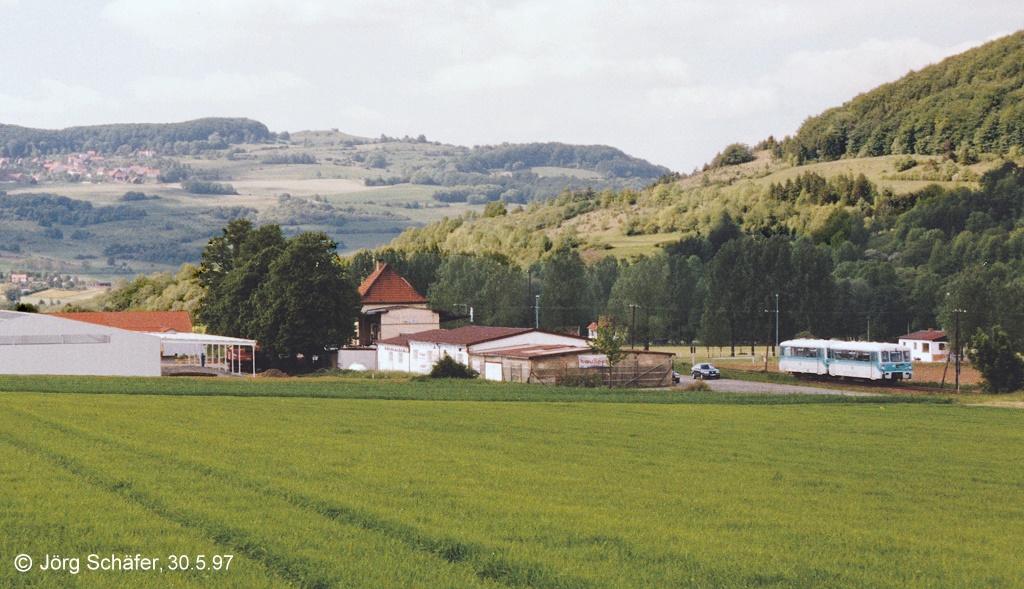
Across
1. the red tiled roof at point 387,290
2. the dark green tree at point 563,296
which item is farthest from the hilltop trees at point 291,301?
the dark green tree at point 563,296

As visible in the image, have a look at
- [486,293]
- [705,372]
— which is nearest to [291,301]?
[705,372]

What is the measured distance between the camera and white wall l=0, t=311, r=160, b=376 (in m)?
71.1

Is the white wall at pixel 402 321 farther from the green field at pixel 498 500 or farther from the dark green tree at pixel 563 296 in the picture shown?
the green field at pixel 498 500

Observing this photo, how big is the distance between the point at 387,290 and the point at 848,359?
50.8 m

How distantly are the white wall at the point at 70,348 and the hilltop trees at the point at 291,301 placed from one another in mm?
17096

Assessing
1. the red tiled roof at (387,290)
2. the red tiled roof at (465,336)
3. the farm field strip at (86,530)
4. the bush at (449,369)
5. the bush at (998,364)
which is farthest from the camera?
the red tiled roof at (387,290)

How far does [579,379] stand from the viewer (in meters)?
71.6

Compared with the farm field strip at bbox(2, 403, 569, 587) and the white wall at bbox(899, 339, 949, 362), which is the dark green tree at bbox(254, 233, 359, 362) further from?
the farm field strip at bbox(2, 403, 569, 587)

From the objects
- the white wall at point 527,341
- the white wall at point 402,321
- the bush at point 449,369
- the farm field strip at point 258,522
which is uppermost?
the white wall at point 402,321

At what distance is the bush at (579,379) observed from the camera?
71500mm

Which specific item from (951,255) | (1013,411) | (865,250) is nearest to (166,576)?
(1013,411)

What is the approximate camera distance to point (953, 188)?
194 meters

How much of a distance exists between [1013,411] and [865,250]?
118 meters

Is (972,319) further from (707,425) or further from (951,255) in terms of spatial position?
(707,425)
